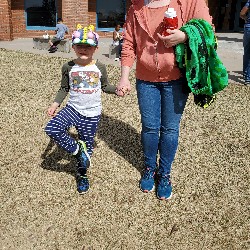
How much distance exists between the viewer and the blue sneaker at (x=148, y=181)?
334 centimetres

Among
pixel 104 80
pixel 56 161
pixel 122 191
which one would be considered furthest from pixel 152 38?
pixel 56 161

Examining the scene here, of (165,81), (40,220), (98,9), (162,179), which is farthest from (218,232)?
(98,9)

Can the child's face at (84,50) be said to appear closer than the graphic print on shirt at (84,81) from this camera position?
Yes

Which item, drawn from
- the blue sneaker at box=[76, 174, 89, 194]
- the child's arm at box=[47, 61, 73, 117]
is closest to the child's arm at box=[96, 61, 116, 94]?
the child's arm at box=[47, 61, 73, 117]

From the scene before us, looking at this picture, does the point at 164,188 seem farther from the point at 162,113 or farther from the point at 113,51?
the point at 113,51

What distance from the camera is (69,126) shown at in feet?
10.3

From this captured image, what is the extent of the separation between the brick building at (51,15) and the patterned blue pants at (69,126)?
44.7 feet

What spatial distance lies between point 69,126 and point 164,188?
113 cm

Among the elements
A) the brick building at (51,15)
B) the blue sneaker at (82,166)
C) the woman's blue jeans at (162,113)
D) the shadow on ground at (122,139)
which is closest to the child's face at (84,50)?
the woman's blue jeans at (162,113)

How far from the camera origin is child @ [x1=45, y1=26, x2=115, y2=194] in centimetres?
305

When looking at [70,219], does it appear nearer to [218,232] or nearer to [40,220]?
[40,220]

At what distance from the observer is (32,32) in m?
16.8

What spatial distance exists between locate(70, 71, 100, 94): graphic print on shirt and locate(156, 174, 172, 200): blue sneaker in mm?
1139

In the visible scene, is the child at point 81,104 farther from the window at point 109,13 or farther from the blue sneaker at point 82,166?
the window at point 109,13
